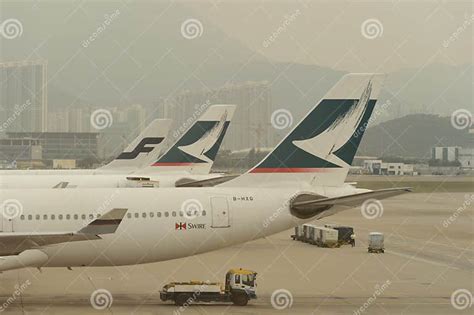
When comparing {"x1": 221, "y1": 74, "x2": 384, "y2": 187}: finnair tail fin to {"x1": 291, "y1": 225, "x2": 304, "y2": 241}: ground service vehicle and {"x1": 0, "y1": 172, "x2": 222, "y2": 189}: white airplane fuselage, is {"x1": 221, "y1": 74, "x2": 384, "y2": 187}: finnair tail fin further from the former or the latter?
{"x1": 291, "y1": 225, "x2": 304, "y2": 241}: ground service vehicle

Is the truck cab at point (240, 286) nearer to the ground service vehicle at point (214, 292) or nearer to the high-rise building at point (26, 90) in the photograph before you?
the ground service vehicle at point (214, 292)

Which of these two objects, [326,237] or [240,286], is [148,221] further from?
[326,237]

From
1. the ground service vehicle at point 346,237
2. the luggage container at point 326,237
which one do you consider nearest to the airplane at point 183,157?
the luggage container at point 326,237

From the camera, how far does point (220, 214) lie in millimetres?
27094

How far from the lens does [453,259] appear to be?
39406 mm

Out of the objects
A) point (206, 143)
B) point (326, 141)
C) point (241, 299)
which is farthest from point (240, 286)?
point (206, 143)

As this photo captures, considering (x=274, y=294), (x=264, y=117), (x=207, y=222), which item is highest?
→ (x=264, y=117)

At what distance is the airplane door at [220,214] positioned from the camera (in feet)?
88.7

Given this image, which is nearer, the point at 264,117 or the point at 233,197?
the point at 233,197

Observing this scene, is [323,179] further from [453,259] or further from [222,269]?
[453,259]

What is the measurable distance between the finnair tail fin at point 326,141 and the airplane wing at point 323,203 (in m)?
0.97

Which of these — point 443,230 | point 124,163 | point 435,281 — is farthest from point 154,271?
point 443,230

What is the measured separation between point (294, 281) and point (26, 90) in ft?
468

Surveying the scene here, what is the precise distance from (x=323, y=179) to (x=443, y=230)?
31.7 metres
